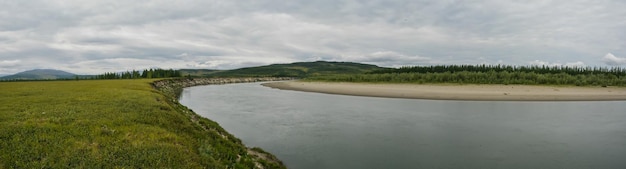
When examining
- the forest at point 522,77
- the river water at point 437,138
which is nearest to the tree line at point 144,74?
the forest at point 522,77

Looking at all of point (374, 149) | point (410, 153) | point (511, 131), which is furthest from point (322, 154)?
point (511, 131)

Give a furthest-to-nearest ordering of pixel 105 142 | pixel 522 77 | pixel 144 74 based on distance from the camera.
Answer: pixel 144 74 < pixel 522 77 < pixel 105 142

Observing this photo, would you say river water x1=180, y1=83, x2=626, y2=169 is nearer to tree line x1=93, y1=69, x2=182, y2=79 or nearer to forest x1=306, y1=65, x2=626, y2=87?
forest x1=306, y1=65, x2=626, y2=87

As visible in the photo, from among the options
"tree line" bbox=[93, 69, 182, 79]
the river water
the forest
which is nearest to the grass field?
the river water

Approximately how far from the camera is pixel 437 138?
55.6ft

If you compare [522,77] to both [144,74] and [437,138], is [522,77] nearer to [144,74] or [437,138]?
[437,138]

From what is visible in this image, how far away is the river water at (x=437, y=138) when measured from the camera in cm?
1292

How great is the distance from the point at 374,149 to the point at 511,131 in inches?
373

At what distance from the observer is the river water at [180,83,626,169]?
12922 mm

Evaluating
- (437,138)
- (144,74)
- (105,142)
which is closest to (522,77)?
(437,138)

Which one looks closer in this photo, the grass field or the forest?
the grass field

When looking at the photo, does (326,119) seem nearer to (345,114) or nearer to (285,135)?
(345,114)

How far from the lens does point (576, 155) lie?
1356 centimetres

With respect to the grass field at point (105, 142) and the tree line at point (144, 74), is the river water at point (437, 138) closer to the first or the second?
the grass field at point (105, 142)
